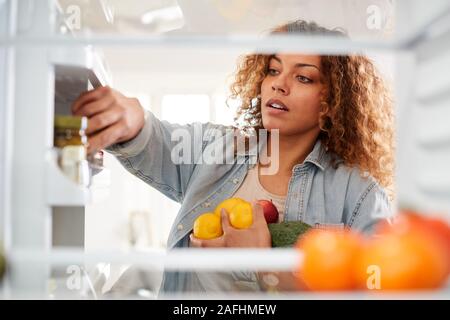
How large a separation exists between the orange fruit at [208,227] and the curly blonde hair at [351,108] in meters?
0.37

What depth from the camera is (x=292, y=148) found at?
1797mm

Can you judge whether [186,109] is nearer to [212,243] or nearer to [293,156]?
[293,156]

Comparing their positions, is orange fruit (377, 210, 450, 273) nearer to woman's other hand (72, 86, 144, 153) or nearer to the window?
woman's other hand (72, 86, 144, 153)

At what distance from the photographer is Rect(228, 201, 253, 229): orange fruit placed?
5.12ft

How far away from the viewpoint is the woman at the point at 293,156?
1639mm

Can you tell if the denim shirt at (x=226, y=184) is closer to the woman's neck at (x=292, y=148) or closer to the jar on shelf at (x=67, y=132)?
the woman's neck at (x=292, y=148)

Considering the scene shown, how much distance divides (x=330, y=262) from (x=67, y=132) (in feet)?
2.06

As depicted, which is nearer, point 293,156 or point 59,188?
point 59,188

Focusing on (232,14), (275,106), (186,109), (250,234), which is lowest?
(250,234)

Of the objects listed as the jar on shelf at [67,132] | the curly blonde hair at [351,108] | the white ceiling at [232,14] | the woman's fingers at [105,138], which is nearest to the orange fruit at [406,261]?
the jar on shelf at [67,132]

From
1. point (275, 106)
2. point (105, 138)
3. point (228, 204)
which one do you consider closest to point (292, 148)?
point (275, 106)

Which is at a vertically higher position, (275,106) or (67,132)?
(275,106)

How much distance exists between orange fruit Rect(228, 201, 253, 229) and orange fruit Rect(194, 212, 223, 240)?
0.06 meters
